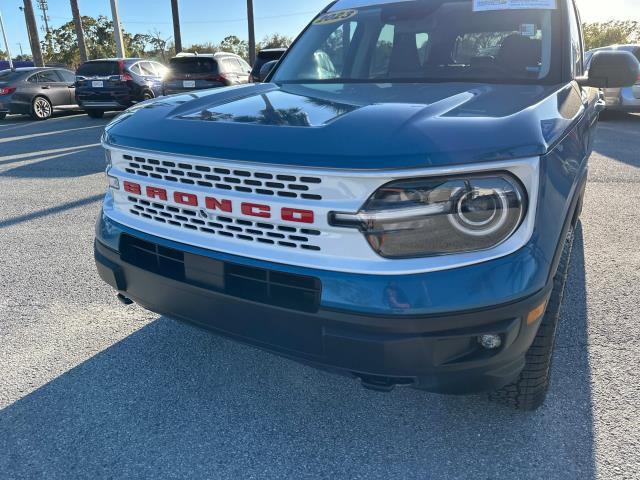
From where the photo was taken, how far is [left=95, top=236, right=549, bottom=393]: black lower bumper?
1.56 meters

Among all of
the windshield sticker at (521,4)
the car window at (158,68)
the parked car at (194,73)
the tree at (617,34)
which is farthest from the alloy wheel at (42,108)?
the tree at (617,34)

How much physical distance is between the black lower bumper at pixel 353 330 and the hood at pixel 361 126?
44 centimetres

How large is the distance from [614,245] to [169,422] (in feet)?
12.2

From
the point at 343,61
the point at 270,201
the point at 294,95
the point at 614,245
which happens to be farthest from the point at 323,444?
the point at 614,245

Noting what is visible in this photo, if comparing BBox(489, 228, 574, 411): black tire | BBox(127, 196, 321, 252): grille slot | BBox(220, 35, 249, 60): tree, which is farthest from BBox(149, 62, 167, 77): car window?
BBox(220, 35, 249, 60): tree

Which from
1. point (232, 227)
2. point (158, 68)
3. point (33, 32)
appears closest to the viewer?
point (232, 227)

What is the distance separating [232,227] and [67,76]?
612 inches

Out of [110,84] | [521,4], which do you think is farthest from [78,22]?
[521,4]

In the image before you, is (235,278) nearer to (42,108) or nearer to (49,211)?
(49,211)

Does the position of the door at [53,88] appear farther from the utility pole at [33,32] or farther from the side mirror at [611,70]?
the side mirror at [611,70]

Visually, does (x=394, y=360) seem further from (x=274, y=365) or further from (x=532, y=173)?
(x=274, y=365)

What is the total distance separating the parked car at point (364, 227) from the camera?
1.55m

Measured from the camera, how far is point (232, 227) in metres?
1.82

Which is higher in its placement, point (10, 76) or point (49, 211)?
point (10, 76)
